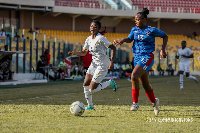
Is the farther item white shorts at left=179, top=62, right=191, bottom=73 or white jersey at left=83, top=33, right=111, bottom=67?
white shorts at left=179, top=62, right=191, bottom=73

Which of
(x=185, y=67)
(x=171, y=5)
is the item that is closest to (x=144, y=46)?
(x=185, y=67)

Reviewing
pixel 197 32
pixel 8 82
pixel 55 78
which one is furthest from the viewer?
pixel 197 32

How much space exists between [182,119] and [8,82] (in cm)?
1464

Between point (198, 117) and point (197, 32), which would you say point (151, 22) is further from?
point (198, 117)

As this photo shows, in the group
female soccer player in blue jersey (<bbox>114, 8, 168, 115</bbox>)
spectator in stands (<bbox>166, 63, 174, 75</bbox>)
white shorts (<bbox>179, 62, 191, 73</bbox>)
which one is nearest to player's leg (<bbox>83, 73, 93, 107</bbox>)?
female soccer player in blue jersey (<bbox>114, 8, 168, 115</bbox>)

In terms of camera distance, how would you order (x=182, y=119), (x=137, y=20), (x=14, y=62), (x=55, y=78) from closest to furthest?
(x=182, y=119)
(x=137, y=20)
(x=14, y=62)
(x=55, y=78)

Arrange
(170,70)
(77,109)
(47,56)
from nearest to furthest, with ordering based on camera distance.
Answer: (77,109), (47,56), (170,70)

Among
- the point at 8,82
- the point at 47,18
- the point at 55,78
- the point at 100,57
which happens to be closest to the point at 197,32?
the point at 47,18

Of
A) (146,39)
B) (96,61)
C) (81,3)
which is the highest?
(81,3)

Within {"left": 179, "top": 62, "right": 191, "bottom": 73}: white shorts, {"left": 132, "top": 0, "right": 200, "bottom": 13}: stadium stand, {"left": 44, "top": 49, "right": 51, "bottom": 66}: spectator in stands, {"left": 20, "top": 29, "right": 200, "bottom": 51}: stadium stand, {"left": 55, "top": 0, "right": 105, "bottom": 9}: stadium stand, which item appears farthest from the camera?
{"left": 132, "top": 0, "right": 200, "bottom": 13}: stadium stand

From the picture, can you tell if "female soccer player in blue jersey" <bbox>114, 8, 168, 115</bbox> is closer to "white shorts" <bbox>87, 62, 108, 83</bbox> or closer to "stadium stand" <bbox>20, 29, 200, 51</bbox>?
"white shorts" <bbox>87, 62, 108, 83</bbox>

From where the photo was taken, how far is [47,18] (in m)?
44.5

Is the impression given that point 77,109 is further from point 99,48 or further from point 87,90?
point 99,48

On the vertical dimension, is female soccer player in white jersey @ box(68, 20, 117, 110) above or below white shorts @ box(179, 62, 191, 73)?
above
